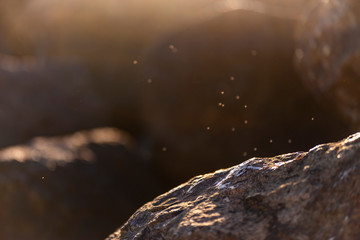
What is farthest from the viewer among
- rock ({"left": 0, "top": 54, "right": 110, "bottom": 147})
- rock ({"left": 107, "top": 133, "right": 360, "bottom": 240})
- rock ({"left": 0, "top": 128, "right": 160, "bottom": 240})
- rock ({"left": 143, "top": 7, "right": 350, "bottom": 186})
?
rock ({"left": 0, "top": 54, "right": 110, "bottom": 147})

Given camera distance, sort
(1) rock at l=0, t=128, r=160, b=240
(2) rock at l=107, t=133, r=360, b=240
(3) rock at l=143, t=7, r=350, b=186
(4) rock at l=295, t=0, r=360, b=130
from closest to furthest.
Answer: (2) rock at l=107, t=133, r=360, b=240 → (4) rock at l=295, t=0, r=360, b=130 → (1) rock at l=0, t=128, r=160, b=240 → (3) rock at l=143, t=7, r=350, b=186

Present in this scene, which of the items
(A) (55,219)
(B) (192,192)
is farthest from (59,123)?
(B) (192,192)

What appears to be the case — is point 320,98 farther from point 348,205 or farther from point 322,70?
point 348,205

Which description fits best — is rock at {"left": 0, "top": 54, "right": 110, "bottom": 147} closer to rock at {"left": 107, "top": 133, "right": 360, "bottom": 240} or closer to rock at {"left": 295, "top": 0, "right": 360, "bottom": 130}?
rock at {"left": 295, "top": 0, "right": 360, "bottom": 130}

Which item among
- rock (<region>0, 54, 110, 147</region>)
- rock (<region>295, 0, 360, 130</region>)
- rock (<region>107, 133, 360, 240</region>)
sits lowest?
rock (<region>107, 133, 360, 240</region>)

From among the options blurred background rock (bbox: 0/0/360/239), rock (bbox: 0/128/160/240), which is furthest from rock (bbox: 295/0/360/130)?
rock (bbox: 0/128/160/240)

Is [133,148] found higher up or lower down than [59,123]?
lower down

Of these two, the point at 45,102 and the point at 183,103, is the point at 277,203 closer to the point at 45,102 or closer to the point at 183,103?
the point at 183,103
